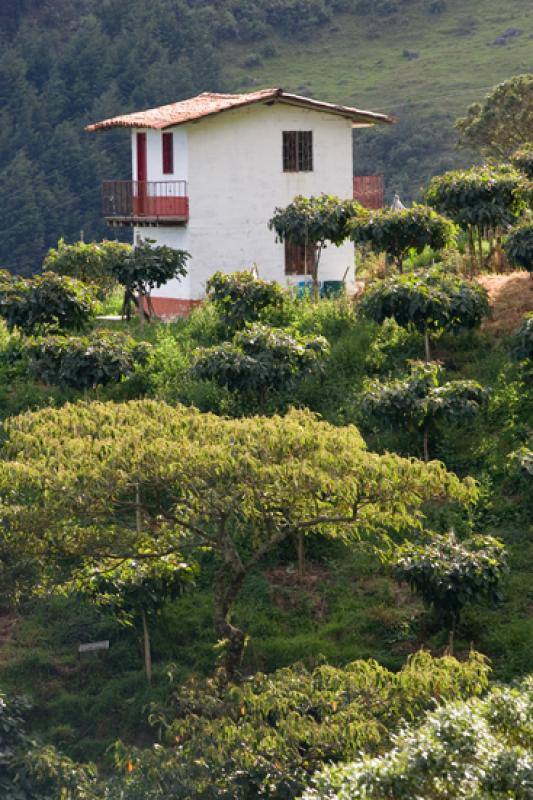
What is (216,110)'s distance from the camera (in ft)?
126

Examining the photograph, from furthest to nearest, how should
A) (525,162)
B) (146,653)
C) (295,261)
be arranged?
1. (295,261)
2. (525,162)
3. (146,653)

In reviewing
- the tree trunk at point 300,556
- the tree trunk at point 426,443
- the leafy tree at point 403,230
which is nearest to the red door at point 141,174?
the leafy tree at point 403,230

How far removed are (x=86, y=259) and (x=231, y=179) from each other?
7.48 metres

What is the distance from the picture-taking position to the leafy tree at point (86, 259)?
3344cm

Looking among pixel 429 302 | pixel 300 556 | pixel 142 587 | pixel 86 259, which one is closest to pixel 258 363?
pixel 429 302

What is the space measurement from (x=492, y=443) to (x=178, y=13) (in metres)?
83.5

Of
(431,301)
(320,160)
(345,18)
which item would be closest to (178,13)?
(345,18)

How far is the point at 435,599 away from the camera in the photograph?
20750 mm

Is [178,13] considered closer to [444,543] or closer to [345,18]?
[345,18]

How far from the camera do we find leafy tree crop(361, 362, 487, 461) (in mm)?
24375

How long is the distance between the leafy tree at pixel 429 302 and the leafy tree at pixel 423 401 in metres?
2.06

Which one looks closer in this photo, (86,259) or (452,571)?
(452,571)

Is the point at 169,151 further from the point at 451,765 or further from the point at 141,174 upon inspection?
the point at 451,765

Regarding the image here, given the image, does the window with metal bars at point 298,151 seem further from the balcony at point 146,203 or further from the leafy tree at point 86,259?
the leafy tree at point 86,259
